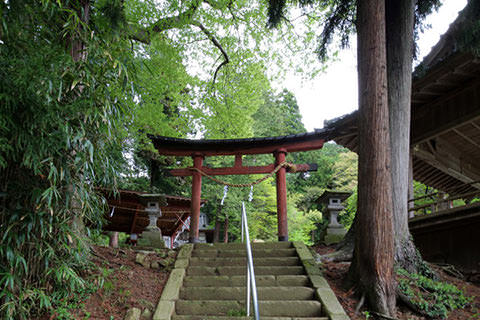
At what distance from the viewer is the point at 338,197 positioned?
8164 mm

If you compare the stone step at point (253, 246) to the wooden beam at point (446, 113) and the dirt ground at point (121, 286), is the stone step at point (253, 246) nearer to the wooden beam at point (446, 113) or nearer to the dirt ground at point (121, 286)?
the dirt ground at point (121, 286)

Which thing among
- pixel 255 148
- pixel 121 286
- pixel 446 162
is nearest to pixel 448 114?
pixel 446 162

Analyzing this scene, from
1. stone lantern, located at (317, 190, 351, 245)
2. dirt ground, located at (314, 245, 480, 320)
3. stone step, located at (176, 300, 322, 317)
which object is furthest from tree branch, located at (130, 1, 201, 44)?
dirt ground, located at (314, 245, 480, 320)

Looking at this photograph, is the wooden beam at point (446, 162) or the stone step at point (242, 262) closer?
the stone step at point (242, 262)

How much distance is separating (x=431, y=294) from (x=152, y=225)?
17.2 feet

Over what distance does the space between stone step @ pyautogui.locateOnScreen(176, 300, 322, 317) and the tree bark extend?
746 millimetres

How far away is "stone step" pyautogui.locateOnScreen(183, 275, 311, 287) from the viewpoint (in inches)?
192

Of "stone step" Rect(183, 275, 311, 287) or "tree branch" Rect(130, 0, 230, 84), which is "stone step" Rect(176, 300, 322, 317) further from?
"tree branch" Rect(130, 0, 230, 84)

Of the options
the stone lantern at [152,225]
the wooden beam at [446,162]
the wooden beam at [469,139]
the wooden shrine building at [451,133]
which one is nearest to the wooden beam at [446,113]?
the wooden shrine building at [451,133]

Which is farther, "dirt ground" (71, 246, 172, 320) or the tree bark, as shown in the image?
the tree bark

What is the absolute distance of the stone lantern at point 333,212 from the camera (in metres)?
7.77

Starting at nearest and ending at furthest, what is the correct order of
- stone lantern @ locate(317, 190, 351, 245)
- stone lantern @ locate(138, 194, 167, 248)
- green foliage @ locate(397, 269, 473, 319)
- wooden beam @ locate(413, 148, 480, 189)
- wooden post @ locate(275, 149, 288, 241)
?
green foliage @ locate(397, 269, 473, 319), stone lantern @ locate(138, 194, 167, 248), wooden post @ locate(275, 149, 288, 241), stone lantern @ locate(317, 190, 351, 245), wooden beam @ locate(413, 148, 480, 189)

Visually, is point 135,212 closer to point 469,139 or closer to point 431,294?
point 431,294

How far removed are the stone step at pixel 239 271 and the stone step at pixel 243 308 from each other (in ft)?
3.18
